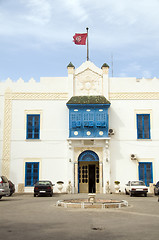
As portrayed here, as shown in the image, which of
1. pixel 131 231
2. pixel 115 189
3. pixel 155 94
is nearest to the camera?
pixel 131 231

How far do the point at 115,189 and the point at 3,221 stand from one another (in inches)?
665

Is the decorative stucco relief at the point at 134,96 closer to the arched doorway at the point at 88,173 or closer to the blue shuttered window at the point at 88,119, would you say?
the blue shuttered window at the point at 88,119

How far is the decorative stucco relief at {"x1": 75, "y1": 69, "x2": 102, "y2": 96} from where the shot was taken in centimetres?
2755

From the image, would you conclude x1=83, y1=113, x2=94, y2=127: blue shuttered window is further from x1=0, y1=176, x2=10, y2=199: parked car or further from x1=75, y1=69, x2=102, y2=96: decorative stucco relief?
x1=0, y1=176, x2=10, y2=199: parked car

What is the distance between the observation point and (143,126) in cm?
2702

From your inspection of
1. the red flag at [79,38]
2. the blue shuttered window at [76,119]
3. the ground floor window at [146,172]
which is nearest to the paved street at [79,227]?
the blue shuttered window at [76,119]

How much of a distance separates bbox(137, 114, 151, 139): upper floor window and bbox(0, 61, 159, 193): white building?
88 millimetres

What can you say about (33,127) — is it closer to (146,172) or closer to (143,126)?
(143,126)

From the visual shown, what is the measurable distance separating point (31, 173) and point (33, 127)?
409cm

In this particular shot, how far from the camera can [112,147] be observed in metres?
26.6

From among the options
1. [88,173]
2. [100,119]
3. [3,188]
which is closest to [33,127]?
[100,119]

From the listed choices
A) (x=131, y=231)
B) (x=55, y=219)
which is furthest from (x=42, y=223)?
(x=131, y=231)

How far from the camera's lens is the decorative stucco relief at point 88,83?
90.4ft

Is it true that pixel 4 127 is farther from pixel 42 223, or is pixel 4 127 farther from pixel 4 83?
pixel 42 223
